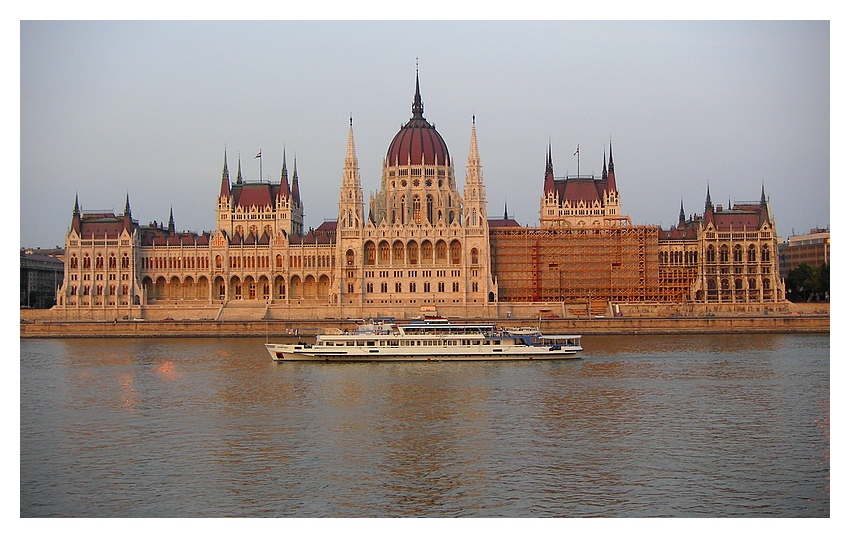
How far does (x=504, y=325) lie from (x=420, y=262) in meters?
15.4

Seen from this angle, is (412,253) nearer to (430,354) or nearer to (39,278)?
(430,354)

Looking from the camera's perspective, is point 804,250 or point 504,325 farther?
point 804,250

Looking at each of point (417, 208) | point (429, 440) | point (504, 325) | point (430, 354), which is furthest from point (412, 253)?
point (429, 440)

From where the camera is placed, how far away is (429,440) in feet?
123

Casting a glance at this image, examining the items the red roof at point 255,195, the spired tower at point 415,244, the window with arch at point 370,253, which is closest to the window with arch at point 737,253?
the spired tower at point 415,244

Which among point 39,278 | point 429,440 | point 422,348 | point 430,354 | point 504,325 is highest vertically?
point 39,278

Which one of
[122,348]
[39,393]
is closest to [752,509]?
[39,393]

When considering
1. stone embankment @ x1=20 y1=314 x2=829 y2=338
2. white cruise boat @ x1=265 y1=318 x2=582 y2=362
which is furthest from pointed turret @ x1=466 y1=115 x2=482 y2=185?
white cruise boat @ x1=265 y1=318 x2=582 y2=362

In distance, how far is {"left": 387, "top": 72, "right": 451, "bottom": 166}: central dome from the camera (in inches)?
4338

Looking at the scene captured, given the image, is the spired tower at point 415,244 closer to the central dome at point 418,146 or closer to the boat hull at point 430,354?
the central dome at point 418,146

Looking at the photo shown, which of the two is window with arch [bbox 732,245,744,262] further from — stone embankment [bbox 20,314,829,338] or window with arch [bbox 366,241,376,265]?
window with arch [bbox 366,241,376,265]

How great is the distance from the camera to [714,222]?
10638cm

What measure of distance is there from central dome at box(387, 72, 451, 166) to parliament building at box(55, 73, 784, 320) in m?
0.14

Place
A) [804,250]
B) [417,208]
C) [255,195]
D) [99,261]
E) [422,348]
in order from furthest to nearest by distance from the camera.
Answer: [804,250], [255,195], [417,208], [99,261], [422,348]
